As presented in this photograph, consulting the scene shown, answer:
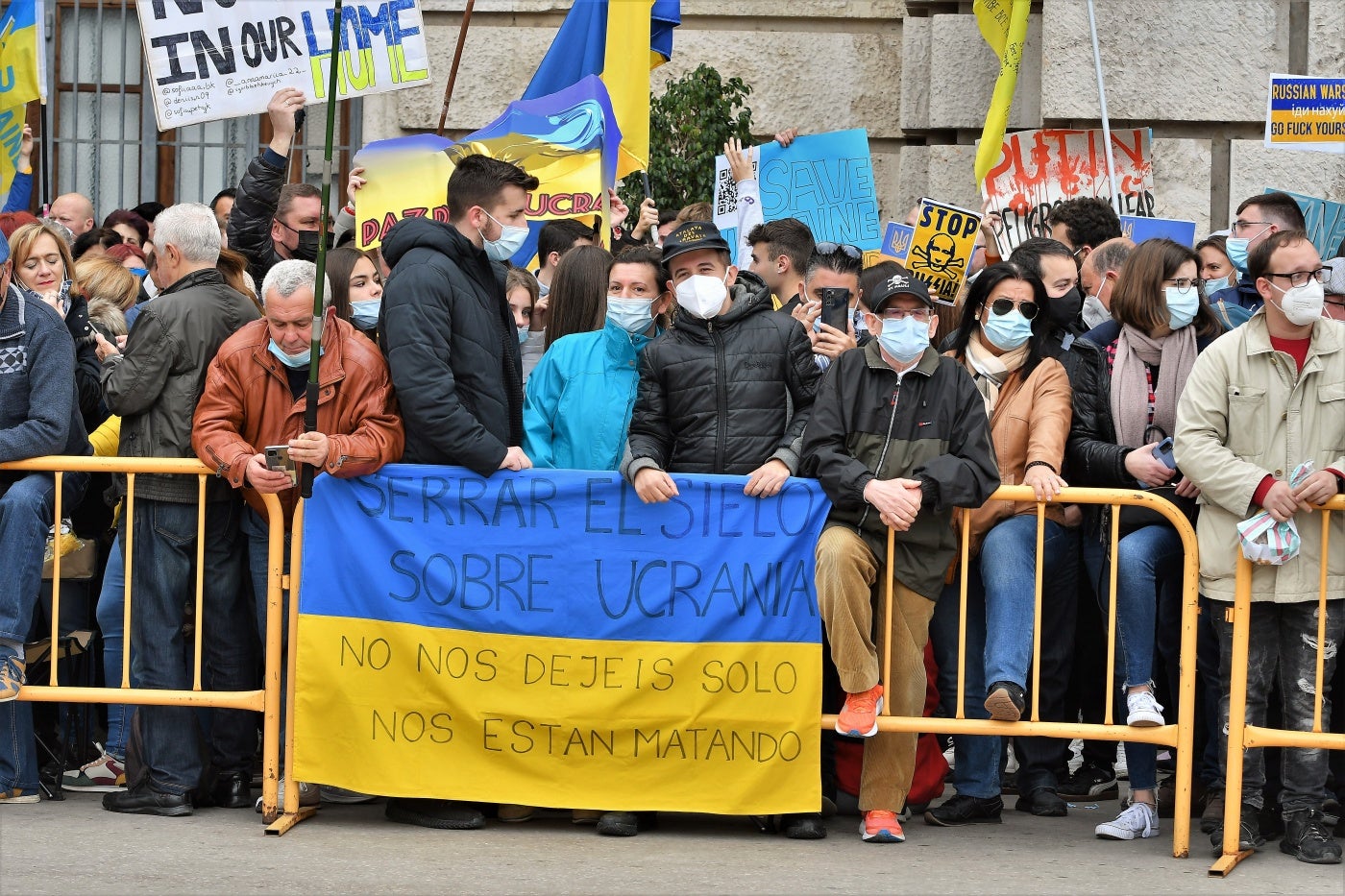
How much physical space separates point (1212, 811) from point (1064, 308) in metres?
1.95

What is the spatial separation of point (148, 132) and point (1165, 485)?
8.30 metres

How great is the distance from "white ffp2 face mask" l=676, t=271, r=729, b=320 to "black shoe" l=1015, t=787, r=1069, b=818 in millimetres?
2235

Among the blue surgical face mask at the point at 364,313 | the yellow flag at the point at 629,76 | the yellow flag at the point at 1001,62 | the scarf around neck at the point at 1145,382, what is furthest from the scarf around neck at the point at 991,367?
the yellow flag at the point at 1001,62

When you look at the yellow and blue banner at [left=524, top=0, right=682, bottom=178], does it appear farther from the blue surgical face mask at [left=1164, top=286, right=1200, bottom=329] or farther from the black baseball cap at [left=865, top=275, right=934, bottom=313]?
the blue surgical face mask at [left=1164, top=286, right=1200, bottom=329]

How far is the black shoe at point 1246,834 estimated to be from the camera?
19.8 ft

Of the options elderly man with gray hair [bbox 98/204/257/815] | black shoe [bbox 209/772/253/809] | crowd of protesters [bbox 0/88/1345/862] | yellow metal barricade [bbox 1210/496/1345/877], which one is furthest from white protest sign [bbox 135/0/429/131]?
yellow metal barricade [bbox 1210/496/1345/877]

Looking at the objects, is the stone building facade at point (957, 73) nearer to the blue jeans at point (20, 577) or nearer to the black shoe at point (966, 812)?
the black shoe at point (966, 812)

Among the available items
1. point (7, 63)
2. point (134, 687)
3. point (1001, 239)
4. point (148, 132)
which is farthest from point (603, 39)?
point (134, 687)

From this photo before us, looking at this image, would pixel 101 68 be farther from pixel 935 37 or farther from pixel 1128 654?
pixel 1128 654

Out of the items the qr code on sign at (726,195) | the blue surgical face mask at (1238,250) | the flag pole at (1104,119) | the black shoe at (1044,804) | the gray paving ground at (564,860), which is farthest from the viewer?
the flag pole at (1104,119)

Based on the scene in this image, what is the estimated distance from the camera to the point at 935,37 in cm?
1164

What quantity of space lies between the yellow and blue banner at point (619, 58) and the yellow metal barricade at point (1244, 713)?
458 cm

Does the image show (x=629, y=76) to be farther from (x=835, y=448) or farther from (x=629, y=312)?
(x=835, y=448)

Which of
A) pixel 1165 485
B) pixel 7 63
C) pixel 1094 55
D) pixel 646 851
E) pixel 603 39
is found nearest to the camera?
pixel 646 851
